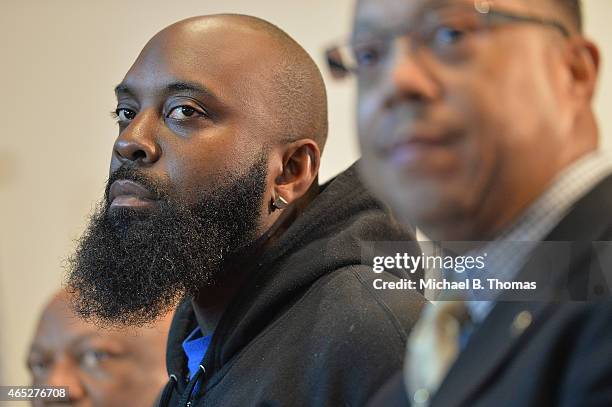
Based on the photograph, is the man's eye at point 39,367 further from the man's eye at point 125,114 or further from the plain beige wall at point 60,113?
the man's eye at point 125,114

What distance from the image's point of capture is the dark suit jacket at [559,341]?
655mm

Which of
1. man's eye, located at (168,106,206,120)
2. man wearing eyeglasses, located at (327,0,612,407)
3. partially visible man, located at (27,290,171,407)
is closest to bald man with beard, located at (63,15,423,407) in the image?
man's eye, located at (168,106,206,120)

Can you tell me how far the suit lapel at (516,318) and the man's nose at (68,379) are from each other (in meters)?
1.00

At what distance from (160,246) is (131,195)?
0.08 metres

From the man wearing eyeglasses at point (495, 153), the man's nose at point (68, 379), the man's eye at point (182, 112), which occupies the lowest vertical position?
the man wearing eyeglasses at point (495, 153)

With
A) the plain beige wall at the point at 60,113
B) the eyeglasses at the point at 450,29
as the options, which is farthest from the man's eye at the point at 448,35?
the plain beige wall at the point at 60,113

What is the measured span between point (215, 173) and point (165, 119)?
0.35 ft

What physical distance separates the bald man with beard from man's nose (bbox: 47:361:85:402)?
10.6 inches

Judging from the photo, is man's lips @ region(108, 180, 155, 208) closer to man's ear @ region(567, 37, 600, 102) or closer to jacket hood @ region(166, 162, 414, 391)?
jacket hood @ region(166, 162, 414, 391)

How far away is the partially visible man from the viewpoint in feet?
5.22

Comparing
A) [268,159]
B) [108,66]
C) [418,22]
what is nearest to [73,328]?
[108,66]

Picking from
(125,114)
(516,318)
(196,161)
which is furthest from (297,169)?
(516,318)

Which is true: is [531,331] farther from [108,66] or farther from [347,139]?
[108,66]

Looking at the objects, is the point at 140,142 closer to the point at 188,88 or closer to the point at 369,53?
the point at 188,88
